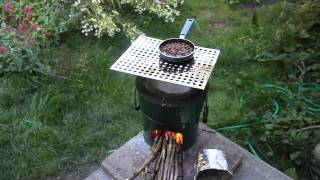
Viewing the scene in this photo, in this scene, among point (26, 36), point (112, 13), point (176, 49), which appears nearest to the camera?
point (176, 49)

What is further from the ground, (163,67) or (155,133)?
(163,67)

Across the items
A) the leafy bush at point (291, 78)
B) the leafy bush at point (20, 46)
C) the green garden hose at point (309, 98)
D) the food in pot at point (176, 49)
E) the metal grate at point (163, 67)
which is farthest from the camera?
the leafy bush at point (20, 46)

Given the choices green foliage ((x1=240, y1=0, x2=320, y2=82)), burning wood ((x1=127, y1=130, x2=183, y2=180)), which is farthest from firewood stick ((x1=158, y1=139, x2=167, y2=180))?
green foliage ((x1=240, y1=0, x2=320, y2=82))

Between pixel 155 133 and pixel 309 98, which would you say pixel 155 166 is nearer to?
pixel 155 133

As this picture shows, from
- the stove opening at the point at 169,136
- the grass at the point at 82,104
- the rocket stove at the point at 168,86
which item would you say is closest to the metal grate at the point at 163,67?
the rocket stove at the point at 168,86

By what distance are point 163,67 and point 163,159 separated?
63cm

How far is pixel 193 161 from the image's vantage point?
262cm

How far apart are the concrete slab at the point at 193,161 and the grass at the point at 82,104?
456mm

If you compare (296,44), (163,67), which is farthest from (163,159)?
(296,44)

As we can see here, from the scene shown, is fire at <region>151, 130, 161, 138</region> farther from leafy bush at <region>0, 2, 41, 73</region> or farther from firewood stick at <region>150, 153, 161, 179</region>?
leafy bush at <region>0, 2, 41, 73</region>

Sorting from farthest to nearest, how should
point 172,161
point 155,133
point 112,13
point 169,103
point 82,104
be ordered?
1. point 112,13
2. point 82,104
3. point 155,133
4. point 172,161
5. point 169,103

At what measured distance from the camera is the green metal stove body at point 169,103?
88.5 inches

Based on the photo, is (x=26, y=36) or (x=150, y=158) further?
(x=26, y=36)

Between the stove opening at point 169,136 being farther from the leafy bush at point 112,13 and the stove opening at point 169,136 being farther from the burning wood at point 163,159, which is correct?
the leafy bush at point 112,13
